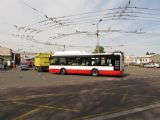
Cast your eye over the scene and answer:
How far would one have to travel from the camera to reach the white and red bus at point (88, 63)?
2781 cm

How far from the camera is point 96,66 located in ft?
95.8

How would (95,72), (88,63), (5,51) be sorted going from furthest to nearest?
(5,51), (88,63), (95,72)

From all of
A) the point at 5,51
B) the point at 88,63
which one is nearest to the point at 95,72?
the point at 88,63

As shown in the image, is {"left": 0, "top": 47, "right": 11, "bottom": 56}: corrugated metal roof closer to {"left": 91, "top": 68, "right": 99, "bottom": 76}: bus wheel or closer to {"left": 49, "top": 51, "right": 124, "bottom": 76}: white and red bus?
{"left": 49, "top": 51, "right": 124, "bottom": 76}: white and red bus

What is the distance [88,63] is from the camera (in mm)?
29828

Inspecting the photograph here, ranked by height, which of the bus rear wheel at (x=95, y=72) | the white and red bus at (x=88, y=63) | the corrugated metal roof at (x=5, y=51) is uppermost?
the corrugated metal roof at (x=5, y=51)

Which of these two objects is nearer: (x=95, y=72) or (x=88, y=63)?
(x=95, y=72)

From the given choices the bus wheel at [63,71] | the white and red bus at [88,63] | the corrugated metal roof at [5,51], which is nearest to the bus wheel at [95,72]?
the white and red bus at [88,63]

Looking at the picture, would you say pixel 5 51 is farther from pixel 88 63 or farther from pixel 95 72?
pixel 95 72

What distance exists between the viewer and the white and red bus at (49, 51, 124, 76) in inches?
1095

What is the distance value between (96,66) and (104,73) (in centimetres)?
124

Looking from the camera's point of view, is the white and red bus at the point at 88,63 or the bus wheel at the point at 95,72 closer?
the white and red bus at the point at 88,63

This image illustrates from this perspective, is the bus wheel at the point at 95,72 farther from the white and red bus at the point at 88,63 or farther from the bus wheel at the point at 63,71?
the bus wheel at the point at 63,71

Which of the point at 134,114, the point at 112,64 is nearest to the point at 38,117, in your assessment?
the point at 134,114
